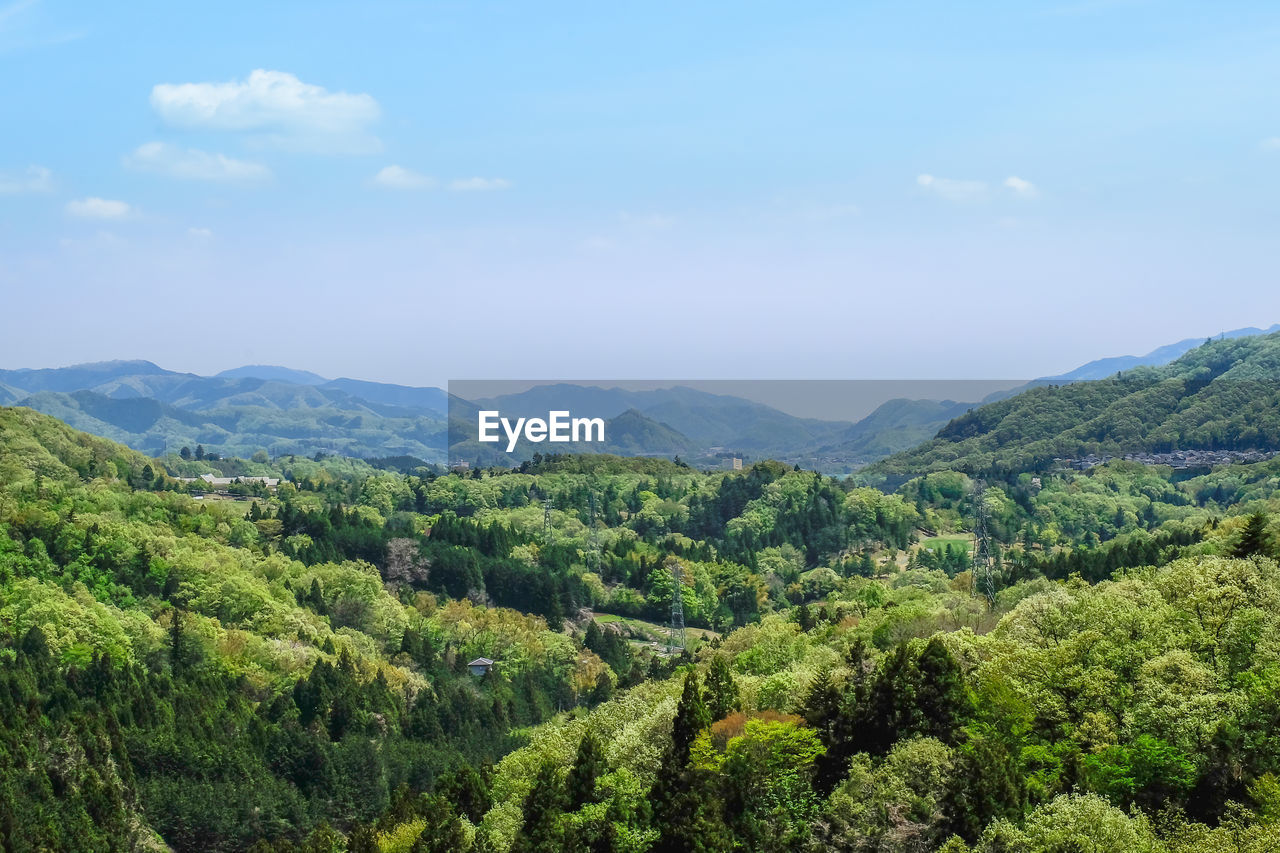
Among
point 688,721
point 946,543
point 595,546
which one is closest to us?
point 688,721

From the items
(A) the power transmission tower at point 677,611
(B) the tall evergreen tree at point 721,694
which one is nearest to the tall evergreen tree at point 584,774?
(B) the tall evergreen tree at point 721,694

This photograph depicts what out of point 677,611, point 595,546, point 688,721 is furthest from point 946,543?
point 688,721

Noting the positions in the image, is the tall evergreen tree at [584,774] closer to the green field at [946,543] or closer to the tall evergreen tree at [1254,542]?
the tall evergreen tree at [1254,542]

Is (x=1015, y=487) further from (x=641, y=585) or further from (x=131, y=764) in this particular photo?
(x=131, y=764)

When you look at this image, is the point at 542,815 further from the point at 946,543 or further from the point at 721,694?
the point at 946,543

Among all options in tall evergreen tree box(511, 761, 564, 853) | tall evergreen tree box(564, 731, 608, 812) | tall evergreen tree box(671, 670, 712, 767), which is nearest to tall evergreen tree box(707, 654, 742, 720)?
tall evergreen tree box(671, 670, 712, 767)

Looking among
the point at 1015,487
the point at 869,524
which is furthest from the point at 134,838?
the point at 1015,487
